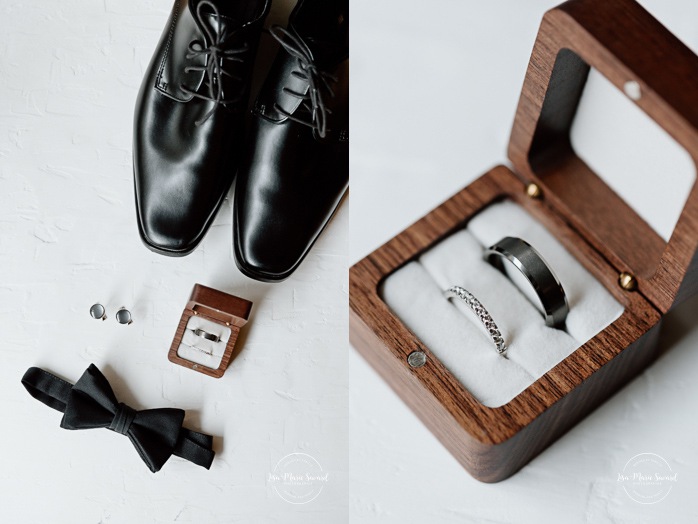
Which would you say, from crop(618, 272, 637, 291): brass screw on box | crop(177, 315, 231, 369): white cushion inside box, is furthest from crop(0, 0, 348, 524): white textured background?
crop(618, 272, 637, 291): brass screw on box

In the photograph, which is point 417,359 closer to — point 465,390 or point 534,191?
point 465,390

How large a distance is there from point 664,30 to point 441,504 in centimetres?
46

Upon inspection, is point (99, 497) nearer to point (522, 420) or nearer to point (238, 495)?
point (238, 495)

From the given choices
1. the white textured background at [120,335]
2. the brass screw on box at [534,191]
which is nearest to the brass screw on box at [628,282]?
the brass screw on box at [534,191]

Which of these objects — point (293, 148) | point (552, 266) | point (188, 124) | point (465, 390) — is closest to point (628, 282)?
point (552, 266)

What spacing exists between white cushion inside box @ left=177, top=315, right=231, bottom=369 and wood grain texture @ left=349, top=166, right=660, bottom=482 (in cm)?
13

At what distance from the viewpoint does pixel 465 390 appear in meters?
0.72

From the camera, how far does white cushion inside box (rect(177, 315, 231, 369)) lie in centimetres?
85

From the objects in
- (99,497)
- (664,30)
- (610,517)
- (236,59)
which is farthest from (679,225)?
(99,497)

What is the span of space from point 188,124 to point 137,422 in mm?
288

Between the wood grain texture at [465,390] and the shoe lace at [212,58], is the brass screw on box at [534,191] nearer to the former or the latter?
the wood grain texture at [465,390]

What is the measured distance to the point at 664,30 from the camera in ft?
2.16

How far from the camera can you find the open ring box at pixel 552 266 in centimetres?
66

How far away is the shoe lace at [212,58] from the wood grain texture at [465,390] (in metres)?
0.21
